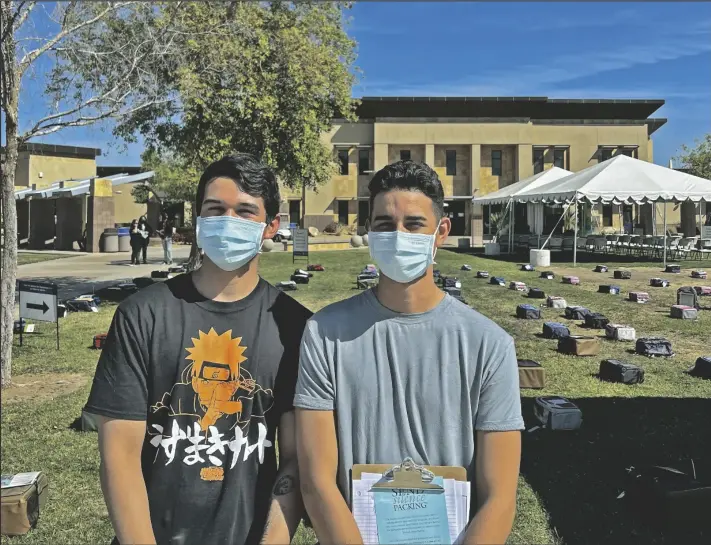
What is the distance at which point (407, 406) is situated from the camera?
222 cm

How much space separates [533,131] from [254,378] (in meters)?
49.8

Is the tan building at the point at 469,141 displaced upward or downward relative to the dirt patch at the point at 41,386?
upward

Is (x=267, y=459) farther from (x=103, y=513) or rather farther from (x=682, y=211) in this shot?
(x=682, y=211)

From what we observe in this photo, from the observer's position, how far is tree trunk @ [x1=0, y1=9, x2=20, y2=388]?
7965mm

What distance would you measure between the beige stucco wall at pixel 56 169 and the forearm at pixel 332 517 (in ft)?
148

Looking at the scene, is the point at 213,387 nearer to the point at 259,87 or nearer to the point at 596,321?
the point at 596,321

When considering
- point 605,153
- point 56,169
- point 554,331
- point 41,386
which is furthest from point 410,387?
point 605,153

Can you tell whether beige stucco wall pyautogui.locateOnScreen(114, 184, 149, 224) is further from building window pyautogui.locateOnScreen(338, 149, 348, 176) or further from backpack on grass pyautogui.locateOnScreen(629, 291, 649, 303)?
backpack on grass pyautogui.locateOnScreen(629, 291, 649, 303)

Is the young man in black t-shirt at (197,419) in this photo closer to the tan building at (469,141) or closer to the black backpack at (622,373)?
the black backpack at (622,373)

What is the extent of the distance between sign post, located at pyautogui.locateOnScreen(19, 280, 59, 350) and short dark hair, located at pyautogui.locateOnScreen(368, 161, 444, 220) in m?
8.03

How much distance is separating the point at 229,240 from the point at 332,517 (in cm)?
104

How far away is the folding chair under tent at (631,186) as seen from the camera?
1830cm

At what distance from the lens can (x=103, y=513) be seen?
15.2ft

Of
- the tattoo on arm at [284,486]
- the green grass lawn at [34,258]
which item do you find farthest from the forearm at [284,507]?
the green grass lawn at [34,258]
